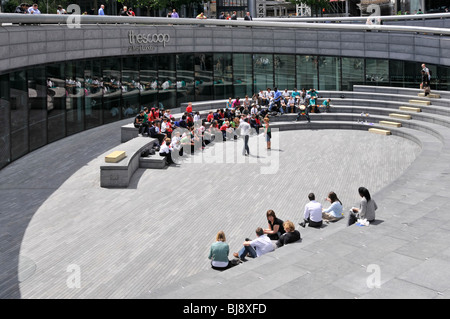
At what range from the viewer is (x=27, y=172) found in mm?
23969

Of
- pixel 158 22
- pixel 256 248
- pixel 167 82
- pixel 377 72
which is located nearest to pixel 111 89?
pixel 158 22

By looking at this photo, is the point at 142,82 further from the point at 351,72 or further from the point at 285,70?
the point at 351,72

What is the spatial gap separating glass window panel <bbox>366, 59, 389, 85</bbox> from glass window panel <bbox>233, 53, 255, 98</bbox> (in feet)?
25.9

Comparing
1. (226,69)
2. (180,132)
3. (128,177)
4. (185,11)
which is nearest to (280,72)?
(226,69)

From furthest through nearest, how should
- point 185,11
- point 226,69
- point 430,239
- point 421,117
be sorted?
point 185,11 → point 226,69 → point 421,117 → point 430,239

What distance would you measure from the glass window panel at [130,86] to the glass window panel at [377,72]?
1481 cm

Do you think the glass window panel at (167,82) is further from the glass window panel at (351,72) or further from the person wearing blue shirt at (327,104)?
the glass window panel at (351,72)

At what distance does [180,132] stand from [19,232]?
502 inches

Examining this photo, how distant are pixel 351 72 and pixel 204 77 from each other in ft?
32.1

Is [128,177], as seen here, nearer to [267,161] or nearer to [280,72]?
[267,161]

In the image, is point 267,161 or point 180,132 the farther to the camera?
point 180,132

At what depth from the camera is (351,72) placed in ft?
127

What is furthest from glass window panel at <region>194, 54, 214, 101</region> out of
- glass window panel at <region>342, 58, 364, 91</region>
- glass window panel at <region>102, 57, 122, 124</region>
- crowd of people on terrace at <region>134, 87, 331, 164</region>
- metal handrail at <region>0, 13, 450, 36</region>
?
glass window panel at <region>342, 58, 364, 91</region>

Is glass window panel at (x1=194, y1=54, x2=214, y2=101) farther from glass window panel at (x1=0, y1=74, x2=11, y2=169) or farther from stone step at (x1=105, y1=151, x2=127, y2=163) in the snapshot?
stone step at (x1=105, y1=151, x2=127, y2=163)
